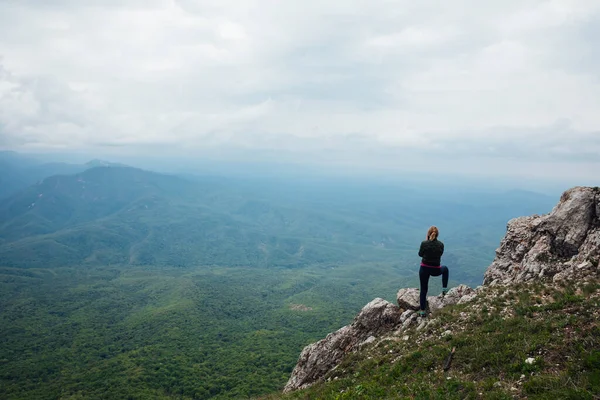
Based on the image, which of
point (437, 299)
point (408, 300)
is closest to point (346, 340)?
point (408, 300)

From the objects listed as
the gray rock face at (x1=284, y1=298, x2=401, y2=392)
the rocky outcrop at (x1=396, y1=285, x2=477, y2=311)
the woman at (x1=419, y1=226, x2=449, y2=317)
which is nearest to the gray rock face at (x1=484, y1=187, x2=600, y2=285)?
the rocky outcrop at (x1=396, y1=285, x2=477, y2=311)

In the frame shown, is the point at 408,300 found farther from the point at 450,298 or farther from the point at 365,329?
the point at 365,329

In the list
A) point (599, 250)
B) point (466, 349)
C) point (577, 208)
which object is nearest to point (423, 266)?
point (466, 349)

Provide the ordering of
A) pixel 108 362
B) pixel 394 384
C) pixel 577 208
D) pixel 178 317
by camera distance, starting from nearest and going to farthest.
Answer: pixel 394 384 < pixel 577 208 < pixel 108 362 < pixel 178 317

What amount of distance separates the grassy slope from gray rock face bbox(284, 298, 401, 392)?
5.25m

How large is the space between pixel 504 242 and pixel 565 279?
11.8 metres

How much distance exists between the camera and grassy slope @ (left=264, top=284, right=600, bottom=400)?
12.4 metres

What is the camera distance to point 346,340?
29719 millimetres

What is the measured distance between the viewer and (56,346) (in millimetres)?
131375

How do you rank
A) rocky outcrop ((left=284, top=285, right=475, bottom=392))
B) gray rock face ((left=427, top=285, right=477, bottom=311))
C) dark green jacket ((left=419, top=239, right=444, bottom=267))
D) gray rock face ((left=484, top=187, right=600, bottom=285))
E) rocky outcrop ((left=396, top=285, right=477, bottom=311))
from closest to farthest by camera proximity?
1. dark green jacket ((left=419, top=239, right=444, bottom=267))
2. gray rock face ((left=484, top=187, right=600, bottom=285))
3. gray rock face ((left=427, top=285, right=477, bottom=311))
4. rocky outcrop ((left=396, top=285, right=477, bottom=311))
5. rocky outcrop ((left=284, top=285, right=475, bottom=392))

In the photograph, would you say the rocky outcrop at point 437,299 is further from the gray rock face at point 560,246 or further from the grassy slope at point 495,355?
the grassy slope at point 495,355

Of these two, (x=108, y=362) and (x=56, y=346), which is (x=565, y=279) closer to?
(x=108, y=362)

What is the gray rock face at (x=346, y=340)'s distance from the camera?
27812 mm

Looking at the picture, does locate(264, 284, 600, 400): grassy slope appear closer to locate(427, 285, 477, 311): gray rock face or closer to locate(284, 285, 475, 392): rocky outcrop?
locate(427, 285, 477, 311): gray rock face
